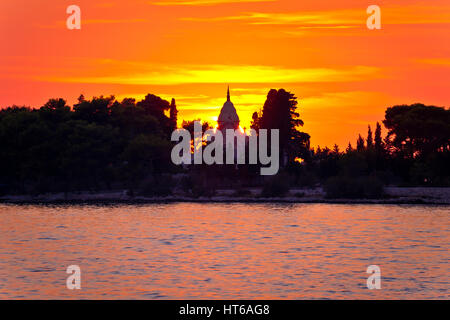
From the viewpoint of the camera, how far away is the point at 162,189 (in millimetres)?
99438

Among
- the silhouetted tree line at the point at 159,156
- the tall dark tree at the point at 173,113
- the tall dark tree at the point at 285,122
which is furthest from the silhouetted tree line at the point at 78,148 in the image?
the tall dark tree at the point at 173,113

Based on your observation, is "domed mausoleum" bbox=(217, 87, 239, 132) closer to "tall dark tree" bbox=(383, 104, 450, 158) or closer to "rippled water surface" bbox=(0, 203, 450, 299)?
"tall dark tree" bbox=(383, 104, 450, 158)

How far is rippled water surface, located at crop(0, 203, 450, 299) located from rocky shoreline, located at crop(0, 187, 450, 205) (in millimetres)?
6292

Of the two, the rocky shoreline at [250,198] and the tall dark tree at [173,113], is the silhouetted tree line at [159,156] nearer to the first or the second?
the rocky shoreline at [250,198]

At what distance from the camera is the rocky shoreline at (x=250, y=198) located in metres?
89.0

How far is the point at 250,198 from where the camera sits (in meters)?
92.9

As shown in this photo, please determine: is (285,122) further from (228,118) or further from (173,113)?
(228,118)

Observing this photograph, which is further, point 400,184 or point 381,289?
point 400,184
